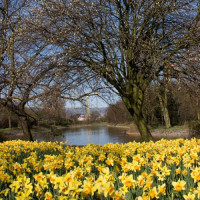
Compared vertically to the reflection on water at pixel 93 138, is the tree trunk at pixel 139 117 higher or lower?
higher

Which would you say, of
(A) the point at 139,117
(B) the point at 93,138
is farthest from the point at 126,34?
Answer: (B) the point at 93,138

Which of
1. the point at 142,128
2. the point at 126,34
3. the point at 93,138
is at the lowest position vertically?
the point at 93,138

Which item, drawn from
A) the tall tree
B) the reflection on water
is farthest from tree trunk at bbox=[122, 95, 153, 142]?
the reflection on water

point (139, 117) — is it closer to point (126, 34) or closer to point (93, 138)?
point (126, 34)

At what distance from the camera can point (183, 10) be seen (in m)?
6.46

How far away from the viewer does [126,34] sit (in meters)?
6.03

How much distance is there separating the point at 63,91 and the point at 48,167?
398cm

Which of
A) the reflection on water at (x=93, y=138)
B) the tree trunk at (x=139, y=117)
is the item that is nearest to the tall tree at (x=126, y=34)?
the tree trunk at (x=139, y=117)

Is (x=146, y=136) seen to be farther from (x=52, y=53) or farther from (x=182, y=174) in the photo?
(x=182, y=174)

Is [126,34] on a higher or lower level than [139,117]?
higher

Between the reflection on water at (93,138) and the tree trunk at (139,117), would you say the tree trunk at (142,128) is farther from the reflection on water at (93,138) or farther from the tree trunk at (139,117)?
the reflection on water at (93,138)

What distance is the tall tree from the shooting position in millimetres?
5832

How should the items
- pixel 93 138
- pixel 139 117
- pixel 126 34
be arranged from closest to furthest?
pixel 126 34 → pixel 139 117 → pixel 93 138

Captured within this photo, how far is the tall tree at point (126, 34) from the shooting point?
5.83m
